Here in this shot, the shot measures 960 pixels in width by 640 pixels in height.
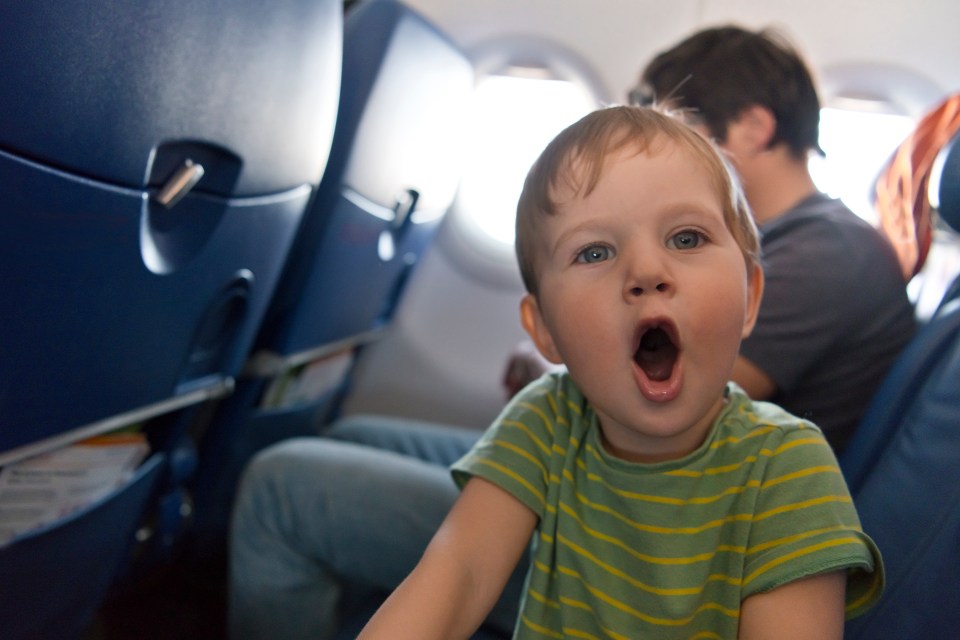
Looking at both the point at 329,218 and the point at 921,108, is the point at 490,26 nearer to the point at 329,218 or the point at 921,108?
the point at 329,218

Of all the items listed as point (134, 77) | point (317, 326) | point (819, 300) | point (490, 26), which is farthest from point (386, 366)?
point (134, 77)

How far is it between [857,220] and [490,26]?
1.10m

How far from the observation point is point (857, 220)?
3.98ft

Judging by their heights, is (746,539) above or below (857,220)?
below

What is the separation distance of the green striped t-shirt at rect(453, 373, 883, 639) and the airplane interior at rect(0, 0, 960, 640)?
0.67 ft

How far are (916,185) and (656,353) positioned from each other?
864mm

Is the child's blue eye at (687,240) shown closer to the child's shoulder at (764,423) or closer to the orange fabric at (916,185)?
the child's shoulder at (764,423)

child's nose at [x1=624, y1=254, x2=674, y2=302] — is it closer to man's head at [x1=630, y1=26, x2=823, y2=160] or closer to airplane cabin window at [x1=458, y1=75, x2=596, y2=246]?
man's head at [x1=630, y1=26, x2=823, y2=160]

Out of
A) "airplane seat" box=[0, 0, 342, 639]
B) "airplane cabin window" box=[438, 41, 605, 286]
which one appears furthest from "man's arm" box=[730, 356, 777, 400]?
"airplane cabin window" box=[438, 41, 605, 286]

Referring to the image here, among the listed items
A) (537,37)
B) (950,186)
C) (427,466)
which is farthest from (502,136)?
(950,186)

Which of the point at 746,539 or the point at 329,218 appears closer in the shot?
the point at 746,539

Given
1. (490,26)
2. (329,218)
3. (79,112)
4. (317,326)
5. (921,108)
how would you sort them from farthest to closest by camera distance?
(490,26) → (921,108) → (317,326) → (329,218) → (79,112)

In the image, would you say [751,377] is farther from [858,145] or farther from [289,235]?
[858,145]

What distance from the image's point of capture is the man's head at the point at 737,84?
1375 mm
